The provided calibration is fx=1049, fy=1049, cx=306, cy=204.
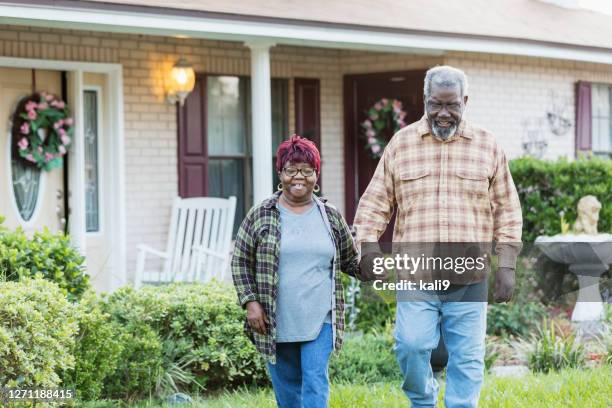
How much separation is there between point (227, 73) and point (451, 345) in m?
6.54

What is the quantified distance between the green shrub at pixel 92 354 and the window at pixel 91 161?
4.08m

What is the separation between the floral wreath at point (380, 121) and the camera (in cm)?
1185

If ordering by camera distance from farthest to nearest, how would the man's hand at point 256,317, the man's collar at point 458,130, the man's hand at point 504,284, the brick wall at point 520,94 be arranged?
the brick wall at point 520,94 → the man's collar at point 458,130 → the man's hand at point 504,284 → the man's hand at point 256,317

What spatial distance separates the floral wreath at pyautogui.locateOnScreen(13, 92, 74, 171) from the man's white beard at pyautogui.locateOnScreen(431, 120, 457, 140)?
5.54 metres

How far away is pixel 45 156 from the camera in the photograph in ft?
32.7

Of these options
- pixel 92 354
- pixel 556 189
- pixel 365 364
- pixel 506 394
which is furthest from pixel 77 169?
pixel 506 394

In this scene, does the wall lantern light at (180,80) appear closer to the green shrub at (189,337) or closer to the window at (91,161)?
the window at (91,161)

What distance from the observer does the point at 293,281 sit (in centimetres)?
508

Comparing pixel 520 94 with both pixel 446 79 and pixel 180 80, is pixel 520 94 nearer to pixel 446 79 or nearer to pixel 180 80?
pixel 180 80

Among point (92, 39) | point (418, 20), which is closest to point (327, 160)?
point (418, 20)

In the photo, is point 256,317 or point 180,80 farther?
point 180,80

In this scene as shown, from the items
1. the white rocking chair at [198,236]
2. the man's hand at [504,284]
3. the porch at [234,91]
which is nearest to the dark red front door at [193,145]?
the porch at [234,91]

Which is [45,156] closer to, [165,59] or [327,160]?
[165,59]

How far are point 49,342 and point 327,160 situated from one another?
6.99m
